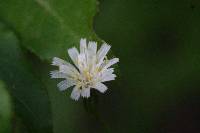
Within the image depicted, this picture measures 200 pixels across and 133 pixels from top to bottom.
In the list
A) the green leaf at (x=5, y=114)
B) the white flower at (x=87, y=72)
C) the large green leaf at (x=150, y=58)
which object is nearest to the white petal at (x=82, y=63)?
the white flower at (x=87, y=72)

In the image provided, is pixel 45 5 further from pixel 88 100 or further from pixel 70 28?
pixel 88 100

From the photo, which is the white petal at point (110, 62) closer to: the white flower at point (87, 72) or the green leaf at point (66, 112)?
the white flower at point (87, 72)

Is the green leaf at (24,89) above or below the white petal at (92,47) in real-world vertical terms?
below

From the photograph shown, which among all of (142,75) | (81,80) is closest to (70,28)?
(81,80)

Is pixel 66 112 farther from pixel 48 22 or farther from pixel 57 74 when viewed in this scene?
pixel 48 22

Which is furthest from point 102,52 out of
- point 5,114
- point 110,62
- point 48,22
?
point 5,114

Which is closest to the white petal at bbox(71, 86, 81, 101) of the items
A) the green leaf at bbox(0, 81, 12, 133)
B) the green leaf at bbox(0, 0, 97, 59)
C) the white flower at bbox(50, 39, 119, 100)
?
the white flower at bbox(50, 39, 119, 100)
